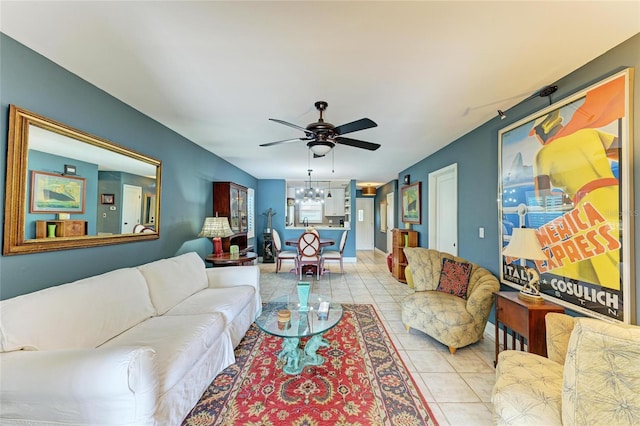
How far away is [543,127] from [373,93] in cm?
153

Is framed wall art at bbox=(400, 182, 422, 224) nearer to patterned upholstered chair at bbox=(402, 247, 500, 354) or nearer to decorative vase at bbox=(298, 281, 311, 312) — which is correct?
patterned upholstered chair at bbox=(402, 247, 500, 354)

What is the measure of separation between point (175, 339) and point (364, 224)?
29.0ft

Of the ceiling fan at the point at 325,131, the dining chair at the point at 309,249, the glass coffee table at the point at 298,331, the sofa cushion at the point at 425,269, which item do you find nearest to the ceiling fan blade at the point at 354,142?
the ceiling fan at the point at 325,131

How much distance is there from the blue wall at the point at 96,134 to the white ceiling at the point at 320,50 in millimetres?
135

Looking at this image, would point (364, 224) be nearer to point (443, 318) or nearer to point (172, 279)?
point (443, 318)

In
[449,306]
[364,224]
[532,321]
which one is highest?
A: [364,224]

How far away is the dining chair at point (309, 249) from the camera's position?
16.7 feet

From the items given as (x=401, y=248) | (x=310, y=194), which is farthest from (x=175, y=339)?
(x=310, y=194)

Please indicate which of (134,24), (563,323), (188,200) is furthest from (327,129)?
(188,200)

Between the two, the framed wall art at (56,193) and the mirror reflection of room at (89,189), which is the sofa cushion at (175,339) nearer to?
the mirror reflection of room at (89,189)

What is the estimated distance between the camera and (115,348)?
4.02 ft

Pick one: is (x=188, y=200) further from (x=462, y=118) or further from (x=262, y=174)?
(x=462, y=118)

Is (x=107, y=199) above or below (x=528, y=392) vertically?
above

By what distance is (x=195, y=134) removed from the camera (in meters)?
3.47
